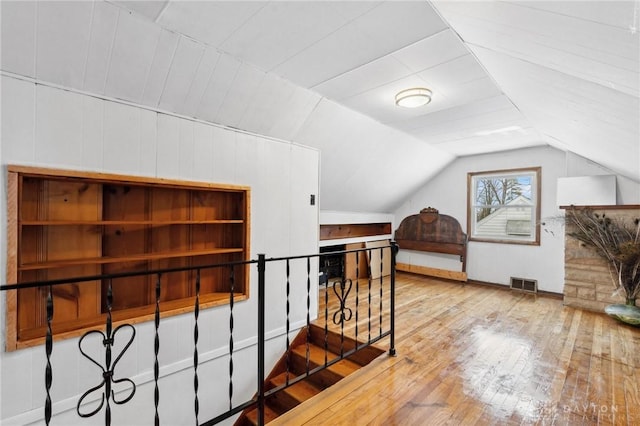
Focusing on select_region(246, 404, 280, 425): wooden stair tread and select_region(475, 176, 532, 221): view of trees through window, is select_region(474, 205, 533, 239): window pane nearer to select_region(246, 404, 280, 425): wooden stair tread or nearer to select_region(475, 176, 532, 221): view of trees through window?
select_region(475, 176, 532, 221): view of trees through window

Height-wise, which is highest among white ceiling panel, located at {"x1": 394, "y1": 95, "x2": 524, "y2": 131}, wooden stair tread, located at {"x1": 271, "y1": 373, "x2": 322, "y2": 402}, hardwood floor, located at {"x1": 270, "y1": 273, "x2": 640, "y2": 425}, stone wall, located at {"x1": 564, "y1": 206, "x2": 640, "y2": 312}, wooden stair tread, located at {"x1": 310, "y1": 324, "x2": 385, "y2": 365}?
white ceiling panel, located at {"x1": 394, "y1": 95, "x2": 524, "y2": 131}

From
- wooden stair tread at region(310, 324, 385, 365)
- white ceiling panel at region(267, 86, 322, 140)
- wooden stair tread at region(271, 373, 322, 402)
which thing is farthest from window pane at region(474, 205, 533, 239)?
wooden stair tread at region(271, 373, 322, 402)

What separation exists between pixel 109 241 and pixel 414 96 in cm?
298

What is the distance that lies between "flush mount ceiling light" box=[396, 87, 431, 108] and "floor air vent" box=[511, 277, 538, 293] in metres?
3.80

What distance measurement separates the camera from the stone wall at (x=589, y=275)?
3.72 meters

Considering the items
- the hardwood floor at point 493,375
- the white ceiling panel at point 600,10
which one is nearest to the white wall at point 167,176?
the hardwood floor at point 493,375

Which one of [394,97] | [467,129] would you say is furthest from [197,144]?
[467,129]

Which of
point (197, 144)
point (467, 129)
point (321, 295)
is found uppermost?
point (467, 129)

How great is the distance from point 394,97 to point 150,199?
2.52 metres

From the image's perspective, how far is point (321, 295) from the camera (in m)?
4.57

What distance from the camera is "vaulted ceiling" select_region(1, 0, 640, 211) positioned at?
1.26m

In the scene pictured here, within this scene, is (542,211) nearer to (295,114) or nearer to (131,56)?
(295,114)

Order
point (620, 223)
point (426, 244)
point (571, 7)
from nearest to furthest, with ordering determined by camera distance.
Answer: 1. point (571, 7)
2. point (620, 223)
3. point (426, 244)

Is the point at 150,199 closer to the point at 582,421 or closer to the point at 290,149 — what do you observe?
the point at 290,149
